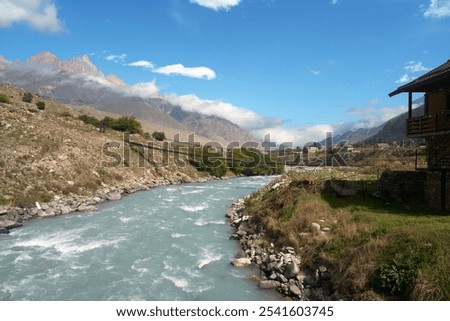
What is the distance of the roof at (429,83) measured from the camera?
20903 mm

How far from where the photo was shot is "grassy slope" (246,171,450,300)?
11.9m

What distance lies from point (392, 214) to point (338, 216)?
2.84 meters

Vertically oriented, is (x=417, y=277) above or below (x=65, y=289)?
above

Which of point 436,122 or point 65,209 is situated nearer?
point 436,122

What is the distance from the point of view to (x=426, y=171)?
850 inches

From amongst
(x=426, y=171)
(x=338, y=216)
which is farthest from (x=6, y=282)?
(x=426, y=171)

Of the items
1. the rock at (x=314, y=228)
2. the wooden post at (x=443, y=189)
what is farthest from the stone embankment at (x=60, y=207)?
the wooden post at (x=443, y=189)

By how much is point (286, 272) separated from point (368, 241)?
395cm

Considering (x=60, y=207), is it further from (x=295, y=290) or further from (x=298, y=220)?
(x=295, y=290)

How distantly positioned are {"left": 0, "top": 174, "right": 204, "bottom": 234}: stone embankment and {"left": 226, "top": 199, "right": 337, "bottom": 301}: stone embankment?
17.9m

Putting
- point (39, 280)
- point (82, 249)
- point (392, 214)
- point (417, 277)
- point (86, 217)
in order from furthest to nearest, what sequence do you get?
point (86, 217), point (82, 249), point (392, 214), point (39, 280), point (417, 277)

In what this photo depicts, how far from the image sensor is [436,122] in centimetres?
2161

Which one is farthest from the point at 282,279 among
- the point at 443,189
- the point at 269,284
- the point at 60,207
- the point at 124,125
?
the point at 124,125
